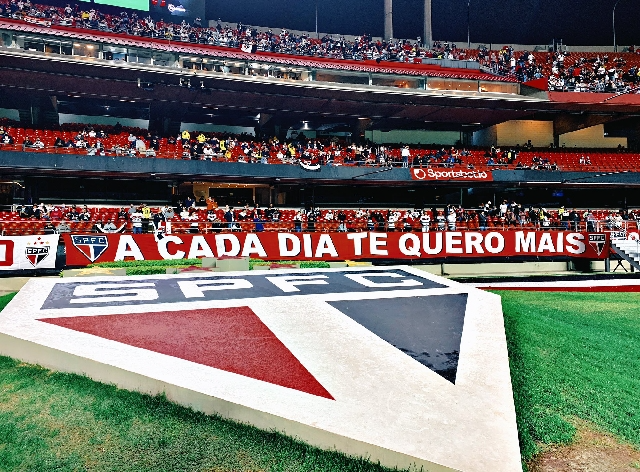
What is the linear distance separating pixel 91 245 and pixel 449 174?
22.7 m

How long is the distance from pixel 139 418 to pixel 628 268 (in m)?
27.4

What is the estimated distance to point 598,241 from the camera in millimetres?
23969

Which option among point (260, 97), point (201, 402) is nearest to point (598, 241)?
point (260, 97)

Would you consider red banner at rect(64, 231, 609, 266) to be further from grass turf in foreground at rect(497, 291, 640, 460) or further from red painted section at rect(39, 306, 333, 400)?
red painted section at rect(39, 306, 333, 400)

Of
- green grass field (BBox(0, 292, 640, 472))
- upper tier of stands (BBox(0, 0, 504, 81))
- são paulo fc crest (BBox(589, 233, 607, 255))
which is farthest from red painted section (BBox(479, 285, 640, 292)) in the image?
upper tier of stands (BBox(0, 0, 504, 81))

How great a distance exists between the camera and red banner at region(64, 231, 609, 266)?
765 inches

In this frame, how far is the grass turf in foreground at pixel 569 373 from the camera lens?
159 inches

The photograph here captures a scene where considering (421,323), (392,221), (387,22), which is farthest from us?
(387,22)

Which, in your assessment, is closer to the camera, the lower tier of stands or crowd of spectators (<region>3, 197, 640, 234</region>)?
the lower tier of stands

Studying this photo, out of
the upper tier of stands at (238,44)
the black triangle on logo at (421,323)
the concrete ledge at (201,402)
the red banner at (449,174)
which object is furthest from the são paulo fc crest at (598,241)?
the concrete ledge at (201,402)

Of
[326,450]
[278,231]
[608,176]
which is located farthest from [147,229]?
[608,176]

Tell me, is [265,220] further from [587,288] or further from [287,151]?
[587,288]

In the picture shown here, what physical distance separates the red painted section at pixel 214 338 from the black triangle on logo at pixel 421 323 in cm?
132

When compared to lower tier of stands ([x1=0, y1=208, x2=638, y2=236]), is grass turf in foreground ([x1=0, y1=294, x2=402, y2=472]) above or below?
below
